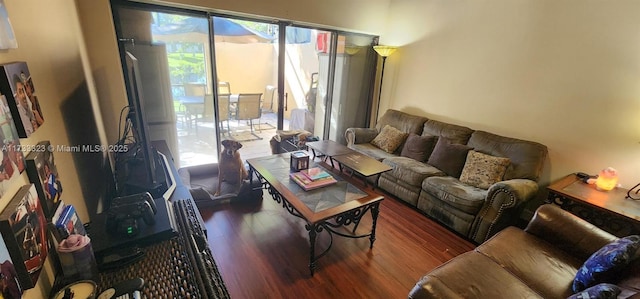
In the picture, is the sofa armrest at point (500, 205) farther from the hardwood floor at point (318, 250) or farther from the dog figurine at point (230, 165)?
the dog figurine at point (230, 165)

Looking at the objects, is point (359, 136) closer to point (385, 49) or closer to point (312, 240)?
point (385, 49)

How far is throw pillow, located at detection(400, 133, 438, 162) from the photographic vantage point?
341 centimetres

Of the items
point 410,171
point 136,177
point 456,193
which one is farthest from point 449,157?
point 136,177

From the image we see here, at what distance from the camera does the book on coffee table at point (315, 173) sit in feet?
8.07

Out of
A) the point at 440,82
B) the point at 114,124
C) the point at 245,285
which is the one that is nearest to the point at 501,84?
the point at 440,82

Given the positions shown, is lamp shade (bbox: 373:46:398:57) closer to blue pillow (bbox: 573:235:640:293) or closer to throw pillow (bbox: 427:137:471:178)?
throw pillow (bbox: 427:137:471:178)

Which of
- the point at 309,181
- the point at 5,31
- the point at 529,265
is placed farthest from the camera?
the point at 309,181

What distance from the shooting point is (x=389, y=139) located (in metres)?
3.74

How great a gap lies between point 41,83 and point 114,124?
1.88 meters

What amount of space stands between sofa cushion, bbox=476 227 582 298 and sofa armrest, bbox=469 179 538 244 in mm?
406

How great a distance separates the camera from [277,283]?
1.92 metres

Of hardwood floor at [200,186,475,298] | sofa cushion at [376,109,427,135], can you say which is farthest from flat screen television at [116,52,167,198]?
sofa cushion at [376,109,427,135]

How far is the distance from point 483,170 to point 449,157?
40 centimetres

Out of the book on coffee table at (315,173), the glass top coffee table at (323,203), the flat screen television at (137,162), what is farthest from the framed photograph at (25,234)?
the book on coffee table at (315,173)
